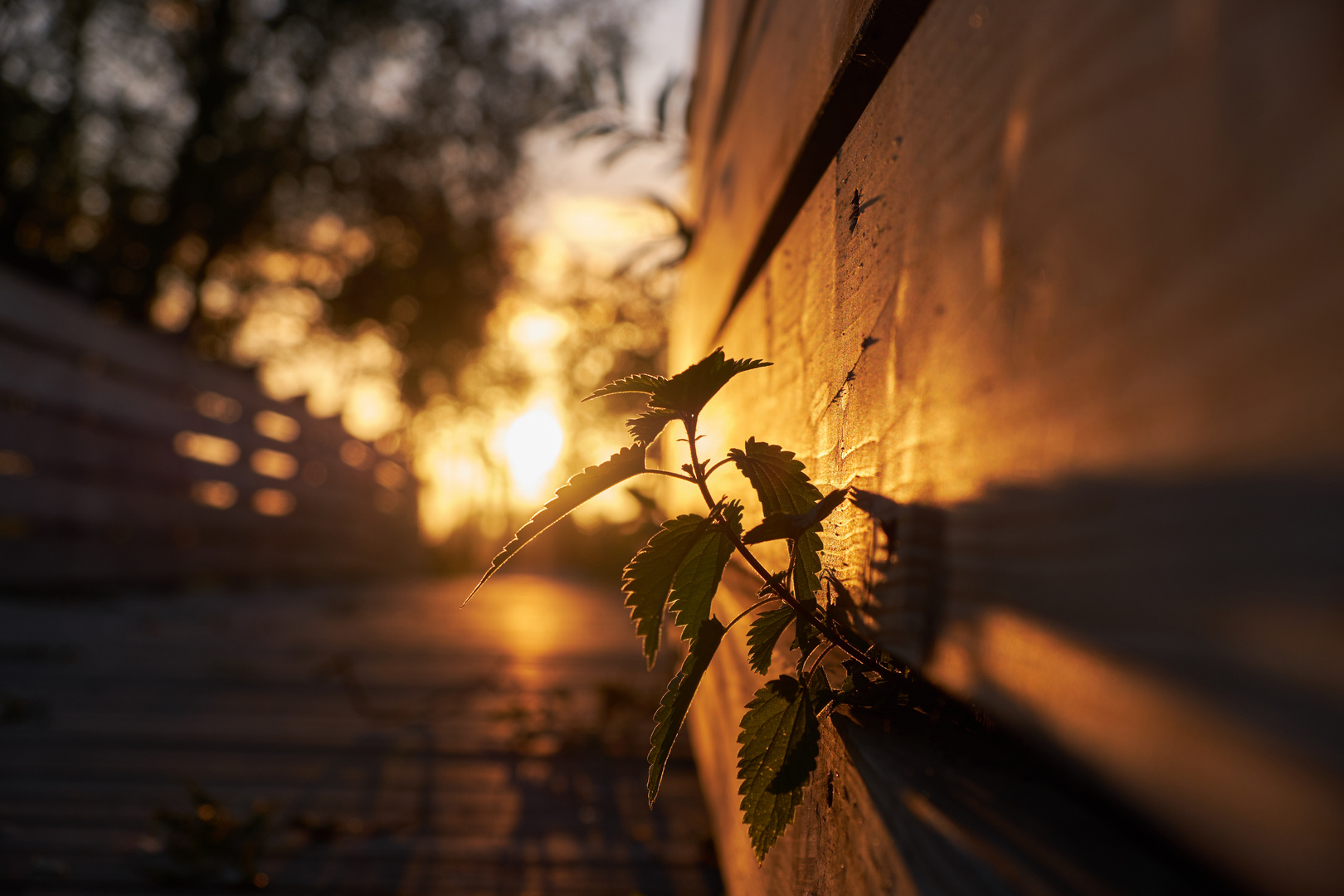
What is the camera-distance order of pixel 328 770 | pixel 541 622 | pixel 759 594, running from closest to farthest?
pixel 759 594
pixel 328 770
pixel 541 622

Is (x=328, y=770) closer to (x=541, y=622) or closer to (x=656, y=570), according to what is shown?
(x=656, y=570)

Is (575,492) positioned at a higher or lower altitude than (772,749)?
higher

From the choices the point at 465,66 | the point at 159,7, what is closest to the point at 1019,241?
the point at 159,7

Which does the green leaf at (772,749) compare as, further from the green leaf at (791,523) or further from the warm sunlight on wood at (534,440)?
the warm sunlight on wood at (534,440)

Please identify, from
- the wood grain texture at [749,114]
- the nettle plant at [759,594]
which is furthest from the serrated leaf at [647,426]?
the wood grain texture at [749,114]

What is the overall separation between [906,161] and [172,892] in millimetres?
1407

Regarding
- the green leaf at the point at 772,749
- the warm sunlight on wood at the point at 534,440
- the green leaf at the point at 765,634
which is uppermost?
the warm sunlight on wood at the point at 534,440

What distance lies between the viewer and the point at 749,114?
4.76 feet

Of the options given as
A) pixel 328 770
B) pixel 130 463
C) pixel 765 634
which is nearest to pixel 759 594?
pixel 765 634

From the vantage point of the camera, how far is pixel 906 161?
1.72 ft

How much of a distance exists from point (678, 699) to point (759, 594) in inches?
4.3

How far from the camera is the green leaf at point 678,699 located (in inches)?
22.1

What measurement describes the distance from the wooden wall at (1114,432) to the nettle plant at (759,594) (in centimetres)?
4

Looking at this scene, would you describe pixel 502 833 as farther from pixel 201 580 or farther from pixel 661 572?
pixel 201 580
